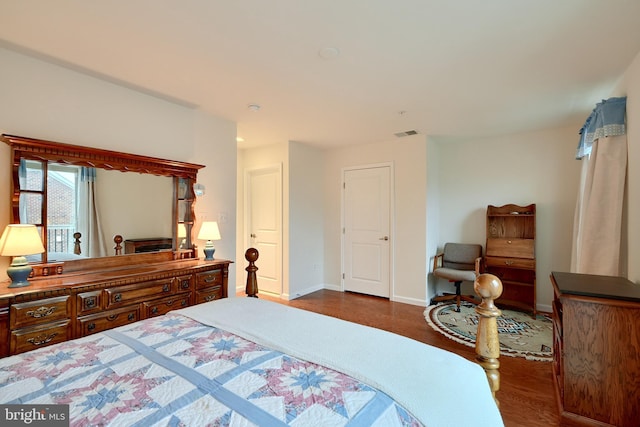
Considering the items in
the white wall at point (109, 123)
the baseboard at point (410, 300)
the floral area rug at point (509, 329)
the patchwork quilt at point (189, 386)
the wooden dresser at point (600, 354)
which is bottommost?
the floral area rug at point (509, 329)

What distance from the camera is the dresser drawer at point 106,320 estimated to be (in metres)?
1.99

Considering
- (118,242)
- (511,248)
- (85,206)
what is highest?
(85,206)

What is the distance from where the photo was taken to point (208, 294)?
2.80 meters

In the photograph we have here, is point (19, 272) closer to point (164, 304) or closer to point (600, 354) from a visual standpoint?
point (164, 304)

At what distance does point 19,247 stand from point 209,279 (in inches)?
53.0

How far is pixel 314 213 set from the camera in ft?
16.1

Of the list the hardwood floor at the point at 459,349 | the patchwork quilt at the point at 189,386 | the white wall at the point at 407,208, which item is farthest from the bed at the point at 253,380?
the white wall at the point at 407,208

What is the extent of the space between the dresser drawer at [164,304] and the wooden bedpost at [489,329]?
232cm

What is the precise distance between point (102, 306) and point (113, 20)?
1.87m

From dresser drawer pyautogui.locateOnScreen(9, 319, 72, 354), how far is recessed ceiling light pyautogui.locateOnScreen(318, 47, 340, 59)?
2.50 meters

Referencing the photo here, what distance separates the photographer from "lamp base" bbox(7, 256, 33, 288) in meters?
1.87

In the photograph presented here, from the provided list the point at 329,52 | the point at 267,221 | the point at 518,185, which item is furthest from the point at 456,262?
the point at 329,52

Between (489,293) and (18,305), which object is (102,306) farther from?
(489,293)

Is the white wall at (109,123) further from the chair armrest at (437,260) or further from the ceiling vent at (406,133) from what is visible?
the chair armrest at (437,260)
